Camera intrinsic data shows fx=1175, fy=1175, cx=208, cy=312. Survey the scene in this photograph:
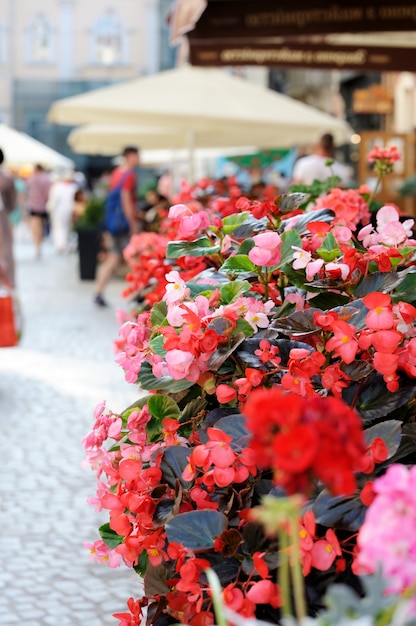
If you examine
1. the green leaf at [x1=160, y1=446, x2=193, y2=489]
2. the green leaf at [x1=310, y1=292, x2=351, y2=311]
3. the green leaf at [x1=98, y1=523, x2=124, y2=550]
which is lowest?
the green leaf at [x1=98, y1=523, x2=124, y2=550]

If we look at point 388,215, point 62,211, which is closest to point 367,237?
point 388,215

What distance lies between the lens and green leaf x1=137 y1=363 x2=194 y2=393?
2.49 m

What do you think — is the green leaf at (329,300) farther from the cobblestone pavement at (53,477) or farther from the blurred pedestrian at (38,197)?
the blurred pedestrian at (38,197)

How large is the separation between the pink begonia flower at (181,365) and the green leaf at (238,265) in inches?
12.9

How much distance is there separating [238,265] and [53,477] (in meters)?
3.05

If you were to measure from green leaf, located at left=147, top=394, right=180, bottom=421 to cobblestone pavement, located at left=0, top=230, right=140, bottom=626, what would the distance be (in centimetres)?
128

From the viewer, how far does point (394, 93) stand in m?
18.7

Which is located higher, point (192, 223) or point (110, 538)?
point (192, 223)

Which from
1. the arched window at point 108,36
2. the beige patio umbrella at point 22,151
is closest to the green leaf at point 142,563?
the beige patio umbrella at point 22,151

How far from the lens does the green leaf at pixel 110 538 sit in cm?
255

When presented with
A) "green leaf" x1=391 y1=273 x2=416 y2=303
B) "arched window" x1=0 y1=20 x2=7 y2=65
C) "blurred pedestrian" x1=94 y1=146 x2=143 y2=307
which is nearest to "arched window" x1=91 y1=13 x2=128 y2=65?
"arched window" x1=0 y1=20 x2=7 y2=65

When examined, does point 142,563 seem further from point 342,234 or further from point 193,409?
point 342,234

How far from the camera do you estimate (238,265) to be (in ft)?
8.66

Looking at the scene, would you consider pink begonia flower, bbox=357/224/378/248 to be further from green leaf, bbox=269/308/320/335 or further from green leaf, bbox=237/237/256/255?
green leaf, bbox=269/308/320/335
